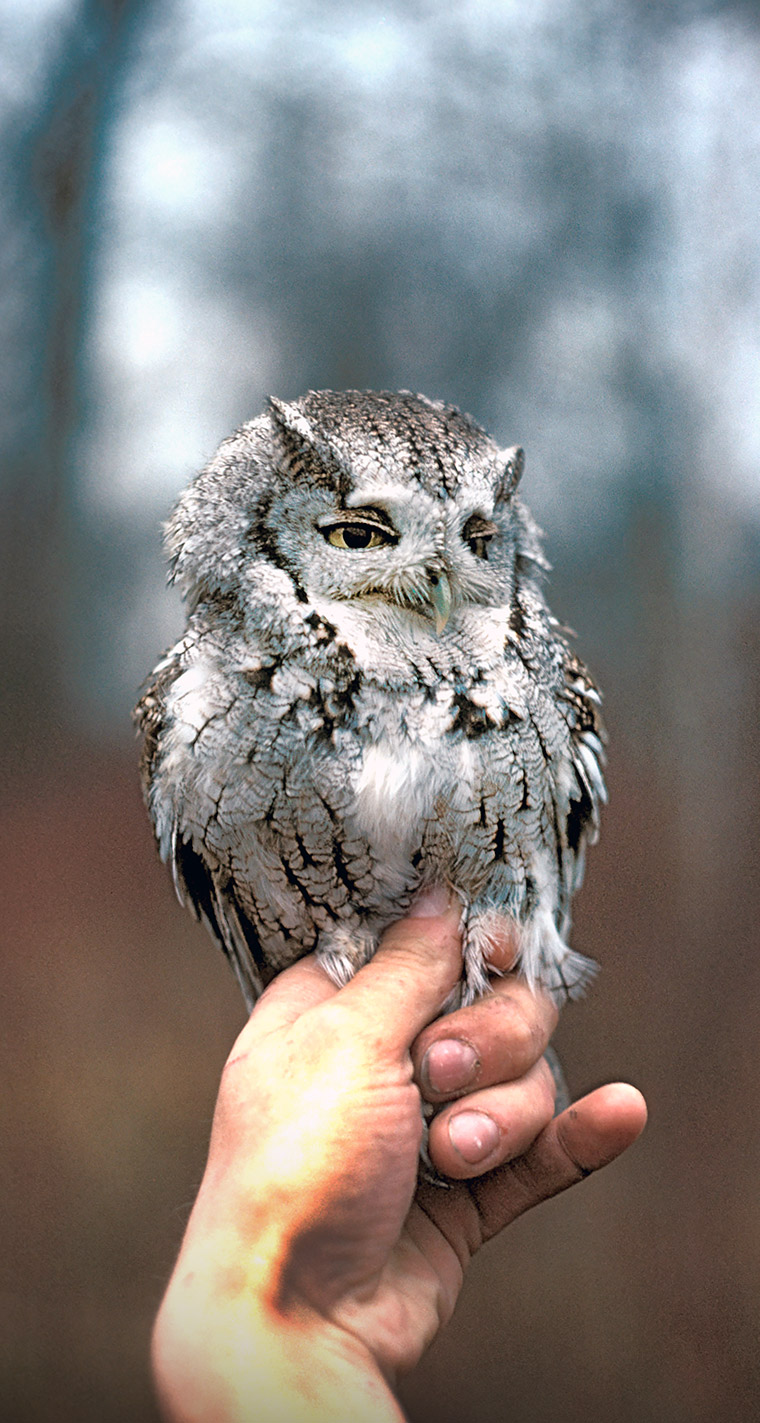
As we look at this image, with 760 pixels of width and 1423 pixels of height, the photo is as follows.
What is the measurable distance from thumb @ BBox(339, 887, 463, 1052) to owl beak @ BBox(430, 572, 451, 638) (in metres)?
0.31

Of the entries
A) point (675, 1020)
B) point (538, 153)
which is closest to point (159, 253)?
point (538, 153)

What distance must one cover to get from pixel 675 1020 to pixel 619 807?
0.30 meters

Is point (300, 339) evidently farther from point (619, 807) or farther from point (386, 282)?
point (619, 807)

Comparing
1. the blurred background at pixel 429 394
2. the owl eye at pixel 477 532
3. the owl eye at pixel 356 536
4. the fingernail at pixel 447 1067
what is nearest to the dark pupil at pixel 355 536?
the owl eye at pixel 356 536

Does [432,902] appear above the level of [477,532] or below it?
below

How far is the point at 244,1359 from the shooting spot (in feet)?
1.66

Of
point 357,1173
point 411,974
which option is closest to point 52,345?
point 411,974

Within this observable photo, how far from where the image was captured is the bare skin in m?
0.53

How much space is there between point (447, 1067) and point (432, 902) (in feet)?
0.55

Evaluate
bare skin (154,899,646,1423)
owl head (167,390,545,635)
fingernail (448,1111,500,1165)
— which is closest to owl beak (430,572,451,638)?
owl head (167,390,545,635)

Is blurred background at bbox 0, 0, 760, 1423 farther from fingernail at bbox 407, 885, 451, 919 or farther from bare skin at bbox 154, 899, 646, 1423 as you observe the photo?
fingernail at bbox 407, 885, 451, 919

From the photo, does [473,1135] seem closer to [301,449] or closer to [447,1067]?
[447,1067]

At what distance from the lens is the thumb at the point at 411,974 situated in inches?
27.7

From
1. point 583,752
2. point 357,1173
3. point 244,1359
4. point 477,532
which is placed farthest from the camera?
point 583,752
